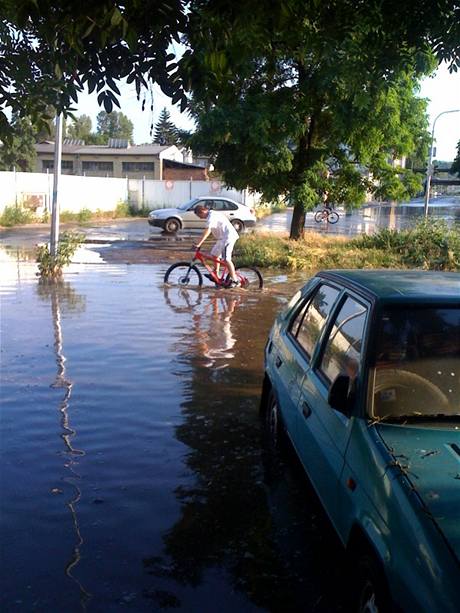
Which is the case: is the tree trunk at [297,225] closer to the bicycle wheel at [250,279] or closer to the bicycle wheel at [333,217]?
the bicycle wheel at [250,279]

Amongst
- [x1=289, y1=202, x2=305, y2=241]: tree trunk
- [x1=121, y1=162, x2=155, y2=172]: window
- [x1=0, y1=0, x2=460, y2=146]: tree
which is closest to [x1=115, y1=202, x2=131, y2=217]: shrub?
[x1=289, y1=202, x2=305, y2=241]: tree trunk

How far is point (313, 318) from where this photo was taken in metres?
4.79

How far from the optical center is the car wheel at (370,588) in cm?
263

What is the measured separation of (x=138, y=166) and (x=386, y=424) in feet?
215

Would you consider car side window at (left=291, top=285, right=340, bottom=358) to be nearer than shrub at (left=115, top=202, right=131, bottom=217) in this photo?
Yes

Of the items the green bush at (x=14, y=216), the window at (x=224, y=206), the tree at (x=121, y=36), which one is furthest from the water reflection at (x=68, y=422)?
the window at (x=224, y=206)

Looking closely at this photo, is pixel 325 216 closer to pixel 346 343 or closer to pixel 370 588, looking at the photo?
pixel 346 343

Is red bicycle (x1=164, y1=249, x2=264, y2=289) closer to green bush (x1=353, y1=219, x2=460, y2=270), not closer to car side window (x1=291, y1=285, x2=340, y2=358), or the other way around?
green bush (x1=353, y1=219, x2=460, y2=270)

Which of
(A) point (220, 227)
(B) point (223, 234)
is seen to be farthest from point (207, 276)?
(A) point (220, 227)

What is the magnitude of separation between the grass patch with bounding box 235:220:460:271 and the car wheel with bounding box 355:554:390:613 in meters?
13.5

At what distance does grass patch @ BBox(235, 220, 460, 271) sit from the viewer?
16.1 meters

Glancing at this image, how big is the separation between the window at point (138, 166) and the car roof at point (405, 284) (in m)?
62.6

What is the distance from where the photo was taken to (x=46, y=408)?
6.29 m

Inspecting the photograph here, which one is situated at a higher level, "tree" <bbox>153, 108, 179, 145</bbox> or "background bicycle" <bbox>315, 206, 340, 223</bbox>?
"tree" <bbox>153, 108, 179, 145</bbox>
